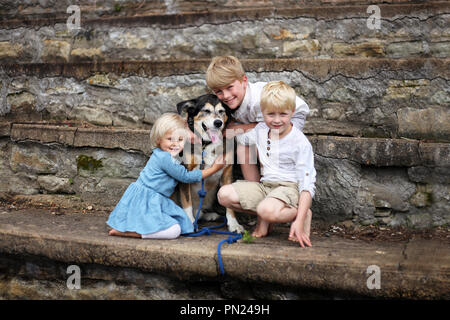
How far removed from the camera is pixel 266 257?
2.54 meters

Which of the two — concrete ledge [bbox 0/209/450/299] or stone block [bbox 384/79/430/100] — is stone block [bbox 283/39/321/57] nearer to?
stone block [bbox 384/79/430/100]

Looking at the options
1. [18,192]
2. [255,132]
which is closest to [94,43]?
[18,192]

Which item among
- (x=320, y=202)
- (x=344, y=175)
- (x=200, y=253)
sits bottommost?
(x=200, y=253)

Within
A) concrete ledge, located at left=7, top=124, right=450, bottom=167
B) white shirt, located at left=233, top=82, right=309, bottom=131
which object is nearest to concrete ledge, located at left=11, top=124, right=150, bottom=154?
concrete ledge, located at left=7, top=124, right=450, bottom=167

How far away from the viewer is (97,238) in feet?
9.77

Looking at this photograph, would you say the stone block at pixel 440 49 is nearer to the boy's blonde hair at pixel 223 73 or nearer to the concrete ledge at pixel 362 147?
the concrete ledge at pixel 362 147

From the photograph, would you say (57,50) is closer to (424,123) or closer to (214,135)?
(214,135)

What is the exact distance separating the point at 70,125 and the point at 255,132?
2184mm

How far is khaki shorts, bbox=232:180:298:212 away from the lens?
288 centimetres

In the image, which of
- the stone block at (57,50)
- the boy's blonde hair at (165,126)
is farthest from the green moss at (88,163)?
the stone block at (57,50)

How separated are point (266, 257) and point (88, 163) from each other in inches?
86.1

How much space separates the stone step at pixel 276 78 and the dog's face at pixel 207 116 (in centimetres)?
63

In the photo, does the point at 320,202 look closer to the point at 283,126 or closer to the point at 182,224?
the point at 283,126

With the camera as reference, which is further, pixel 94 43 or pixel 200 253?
pixel 94 43
